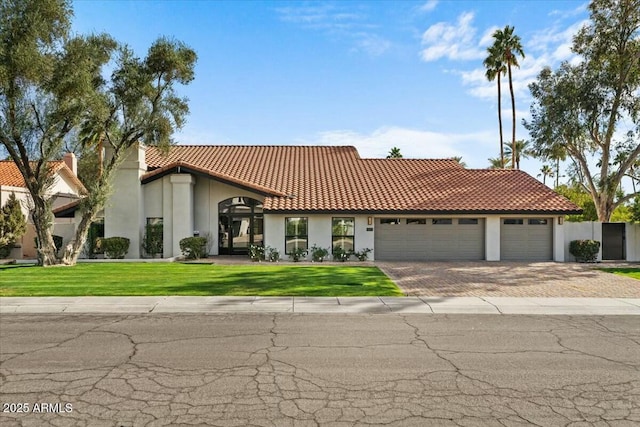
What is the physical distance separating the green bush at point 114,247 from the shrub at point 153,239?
1236 millimetres

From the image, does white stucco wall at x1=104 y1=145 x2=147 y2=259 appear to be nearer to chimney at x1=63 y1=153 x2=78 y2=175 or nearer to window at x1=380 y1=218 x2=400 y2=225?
window at x1=380 y1=218 x2=400 y2=225

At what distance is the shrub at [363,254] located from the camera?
23.5 meters

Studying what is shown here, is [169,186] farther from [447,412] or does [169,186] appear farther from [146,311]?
[447,412]

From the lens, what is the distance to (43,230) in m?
20.4

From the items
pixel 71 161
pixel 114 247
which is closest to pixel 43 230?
pixel 114 247

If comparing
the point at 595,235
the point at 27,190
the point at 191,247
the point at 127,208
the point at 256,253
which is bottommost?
the point at 256,253

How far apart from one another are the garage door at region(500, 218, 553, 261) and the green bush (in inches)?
779

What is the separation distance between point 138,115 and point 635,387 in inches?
840

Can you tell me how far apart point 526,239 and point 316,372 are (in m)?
21.2

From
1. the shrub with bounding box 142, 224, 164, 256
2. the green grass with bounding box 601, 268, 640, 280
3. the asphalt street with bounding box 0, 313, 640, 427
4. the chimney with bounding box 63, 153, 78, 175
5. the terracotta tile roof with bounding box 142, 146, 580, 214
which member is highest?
the chimney with bounding box 63, 153, 78, 175

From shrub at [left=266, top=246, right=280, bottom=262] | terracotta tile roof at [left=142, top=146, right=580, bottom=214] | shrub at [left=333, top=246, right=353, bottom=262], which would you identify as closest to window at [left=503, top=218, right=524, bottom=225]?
terracotta tile roof at [left=142, top=146, right=580, bottom=214]

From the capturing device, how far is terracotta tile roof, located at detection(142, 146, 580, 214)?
24.1m

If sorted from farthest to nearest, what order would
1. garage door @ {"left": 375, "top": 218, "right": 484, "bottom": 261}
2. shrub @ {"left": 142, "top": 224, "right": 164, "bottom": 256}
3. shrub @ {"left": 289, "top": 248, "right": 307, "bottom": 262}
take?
shrub @ {"left": 142, "top": 224, "right": 164, "bottom": 256} < garage door @ {"left": 375, "top": 218, "right": 484, "bottom": 261} < shrub @ {"left": 289, "top": 248, "right": 307, "bottom": 262}

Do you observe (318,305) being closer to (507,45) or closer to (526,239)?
(526,239)
